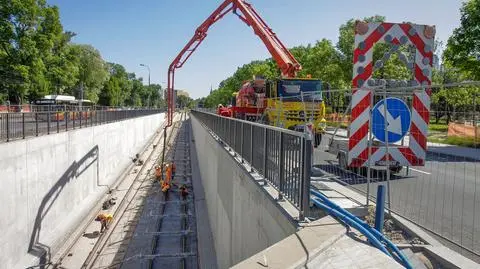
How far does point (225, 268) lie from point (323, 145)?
13.7 ft

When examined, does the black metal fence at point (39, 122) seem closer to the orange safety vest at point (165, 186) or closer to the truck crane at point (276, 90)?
the orange safety vest at point (165, 186)

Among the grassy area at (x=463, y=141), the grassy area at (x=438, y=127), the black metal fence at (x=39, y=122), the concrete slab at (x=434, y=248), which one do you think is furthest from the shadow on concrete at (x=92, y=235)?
the grassy area at (x=463, y=141)

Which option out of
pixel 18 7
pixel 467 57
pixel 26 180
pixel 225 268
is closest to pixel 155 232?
pixel 26 180

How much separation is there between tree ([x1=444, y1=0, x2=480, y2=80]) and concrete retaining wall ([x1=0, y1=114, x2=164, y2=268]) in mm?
22892

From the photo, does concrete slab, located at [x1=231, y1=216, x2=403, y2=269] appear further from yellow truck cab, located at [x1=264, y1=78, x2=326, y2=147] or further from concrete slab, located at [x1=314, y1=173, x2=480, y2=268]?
yellow truck cab, located at [x1=264, y1=78, x2=326, y2=147]

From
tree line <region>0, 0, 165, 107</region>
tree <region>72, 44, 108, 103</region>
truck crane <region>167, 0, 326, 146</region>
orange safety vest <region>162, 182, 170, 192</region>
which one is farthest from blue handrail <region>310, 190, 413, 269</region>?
tree <region>72, 44, 108, 103</region>

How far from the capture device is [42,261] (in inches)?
553

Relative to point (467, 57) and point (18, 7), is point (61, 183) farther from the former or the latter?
point (18, 7)

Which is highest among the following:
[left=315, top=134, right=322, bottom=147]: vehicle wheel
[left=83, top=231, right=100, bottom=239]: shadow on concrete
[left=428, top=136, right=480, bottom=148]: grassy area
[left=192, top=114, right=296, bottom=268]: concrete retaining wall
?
[left=428, top=136, right=480, bottom=148]: grassy area

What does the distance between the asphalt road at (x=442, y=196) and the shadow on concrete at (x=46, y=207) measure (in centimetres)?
1023

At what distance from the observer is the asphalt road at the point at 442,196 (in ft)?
19.1

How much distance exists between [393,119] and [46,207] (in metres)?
13.9

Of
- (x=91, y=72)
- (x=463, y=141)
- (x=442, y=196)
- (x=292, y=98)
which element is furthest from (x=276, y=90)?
(x=91, y=72)

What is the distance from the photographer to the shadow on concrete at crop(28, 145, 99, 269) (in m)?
14.1
